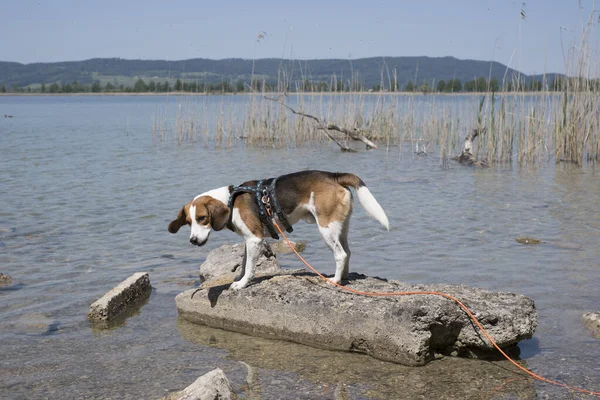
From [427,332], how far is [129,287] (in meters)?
3.00

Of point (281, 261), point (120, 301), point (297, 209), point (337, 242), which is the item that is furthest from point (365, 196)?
point (281, 261)

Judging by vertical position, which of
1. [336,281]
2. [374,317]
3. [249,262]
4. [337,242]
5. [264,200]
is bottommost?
[374,317]

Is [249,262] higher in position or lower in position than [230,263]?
higher

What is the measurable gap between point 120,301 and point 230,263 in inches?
52.6

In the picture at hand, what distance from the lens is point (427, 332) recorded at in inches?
191

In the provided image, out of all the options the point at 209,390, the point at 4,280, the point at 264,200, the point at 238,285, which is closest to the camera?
the point at 209,390

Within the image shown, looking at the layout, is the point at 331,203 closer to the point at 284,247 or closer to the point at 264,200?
the point at 264,200

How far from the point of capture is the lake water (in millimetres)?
4695

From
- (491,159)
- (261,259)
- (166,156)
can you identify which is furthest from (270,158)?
(261,259)

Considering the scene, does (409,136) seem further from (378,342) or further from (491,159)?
(378,342)

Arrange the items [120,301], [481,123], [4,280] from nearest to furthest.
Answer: [120,301], [4,280], [481,123]

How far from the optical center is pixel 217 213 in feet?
17.4

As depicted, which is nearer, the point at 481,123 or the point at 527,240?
the point at 527,240

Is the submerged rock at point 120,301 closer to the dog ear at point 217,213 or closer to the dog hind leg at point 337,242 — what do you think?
the dog ear at point 217,213
